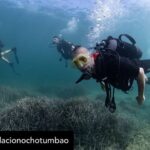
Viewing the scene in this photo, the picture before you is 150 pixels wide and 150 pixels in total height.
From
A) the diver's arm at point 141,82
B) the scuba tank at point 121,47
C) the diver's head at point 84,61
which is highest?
the scuba tank at point 121,47

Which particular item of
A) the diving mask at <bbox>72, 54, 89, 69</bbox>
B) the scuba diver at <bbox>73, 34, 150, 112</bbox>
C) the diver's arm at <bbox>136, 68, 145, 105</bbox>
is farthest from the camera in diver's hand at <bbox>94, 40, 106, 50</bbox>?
the diver's arm at <bbox>136, 68, 145, 105</bbox>

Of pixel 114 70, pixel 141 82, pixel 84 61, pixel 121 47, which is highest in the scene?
pixel 121 47

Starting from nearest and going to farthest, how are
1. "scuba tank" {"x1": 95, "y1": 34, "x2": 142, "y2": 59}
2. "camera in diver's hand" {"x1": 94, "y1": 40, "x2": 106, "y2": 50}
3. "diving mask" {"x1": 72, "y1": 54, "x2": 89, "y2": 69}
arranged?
1. "diving mask" {"x1": 72, "y1": 54, "x2": 89, "y2": 69}
2. "camera in diver's hand" {"x1": 94, "y1": 40, "x2": 106, "y2": 50}
3. "scuba tank" {"x1": 95, "y1": 34, "x2": 142, "y2": 59}

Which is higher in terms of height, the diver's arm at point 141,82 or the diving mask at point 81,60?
the diving mask at point 81,60

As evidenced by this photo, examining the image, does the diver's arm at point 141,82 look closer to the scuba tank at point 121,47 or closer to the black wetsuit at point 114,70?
the black wetsuit at point 114,70

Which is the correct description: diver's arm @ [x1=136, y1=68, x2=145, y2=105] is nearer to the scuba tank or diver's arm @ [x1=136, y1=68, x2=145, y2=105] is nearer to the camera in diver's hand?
the scuba tank

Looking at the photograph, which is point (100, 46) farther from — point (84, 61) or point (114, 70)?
point (84, 61)

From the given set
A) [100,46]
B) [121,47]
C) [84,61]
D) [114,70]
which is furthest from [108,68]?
[121,47]

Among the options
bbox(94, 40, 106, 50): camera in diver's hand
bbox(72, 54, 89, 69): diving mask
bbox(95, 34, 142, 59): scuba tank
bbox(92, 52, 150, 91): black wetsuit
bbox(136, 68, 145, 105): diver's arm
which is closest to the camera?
bbox(72, 54, 89, 69): diving mask

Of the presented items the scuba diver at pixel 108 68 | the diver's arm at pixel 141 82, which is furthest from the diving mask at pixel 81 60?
the diver's arm at pixel 141 82

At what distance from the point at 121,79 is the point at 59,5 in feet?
120

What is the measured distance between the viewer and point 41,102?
10617 millimetres

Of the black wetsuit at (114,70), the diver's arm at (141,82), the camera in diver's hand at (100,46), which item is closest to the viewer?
the black wetsuit at (114,70)

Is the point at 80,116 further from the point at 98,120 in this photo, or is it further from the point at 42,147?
the point at 42,147
